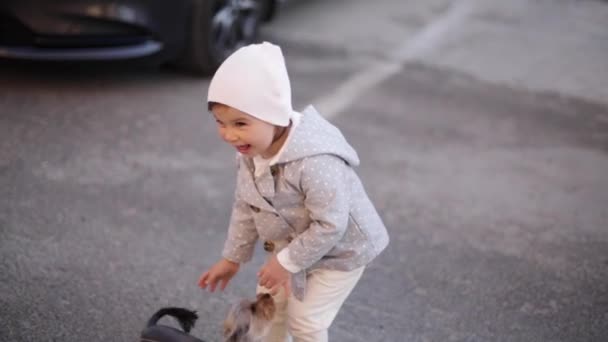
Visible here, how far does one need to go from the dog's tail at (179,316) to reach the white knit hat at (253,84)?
645 millimetres

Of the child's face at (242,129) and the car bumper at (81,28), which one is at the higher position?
the child's face at (242,129)

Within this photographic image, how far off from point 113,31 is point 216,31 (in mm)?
996

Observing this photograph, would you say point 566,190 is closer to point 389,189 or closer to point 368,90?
point 389,189

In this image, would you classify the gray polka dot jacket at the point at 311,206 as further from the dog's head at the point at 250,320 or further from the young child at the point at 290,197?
the dog's head at the point at 250,320

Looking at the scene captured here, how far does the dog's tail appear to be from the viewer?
231 cm

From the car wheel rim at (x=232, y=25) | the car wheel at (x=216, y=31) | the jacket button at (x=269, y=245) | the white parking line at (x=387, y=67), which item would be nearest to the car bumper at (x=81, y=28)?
the car wheel at (x=216, y=31)

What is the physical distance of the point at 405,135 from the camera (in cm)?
502

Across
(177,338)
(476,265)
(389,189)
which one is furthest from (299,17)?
(177,338)

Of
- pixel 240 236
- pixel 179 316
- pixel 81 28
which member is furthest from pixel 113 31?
pixel 179 316

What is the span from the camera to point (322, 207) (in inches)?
86.4

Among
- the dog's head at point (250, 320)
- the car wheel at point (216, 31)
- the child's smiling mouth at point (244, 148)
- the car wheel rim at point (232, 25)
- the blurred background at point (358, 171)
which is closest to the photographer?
the child's smiling mouth at point (244, 148)

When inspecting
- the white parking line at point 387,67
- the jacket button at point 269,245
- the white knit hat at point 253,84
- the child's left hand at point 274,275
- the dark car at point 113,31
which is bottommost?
the white parking line at point 387,67

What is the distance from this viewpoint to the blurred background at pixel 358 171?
3172mm

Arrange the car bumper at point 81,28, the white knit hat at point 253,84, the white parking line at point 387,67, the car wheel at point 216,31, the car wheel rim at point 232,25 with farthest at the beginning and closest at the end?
1. the car wheel rim at point 232,25
2. the white parking line at point 387,67
3. the car wheel at point 216,31
4. the car bumper at point 81,28
5. the white knit hat at point 253,84
